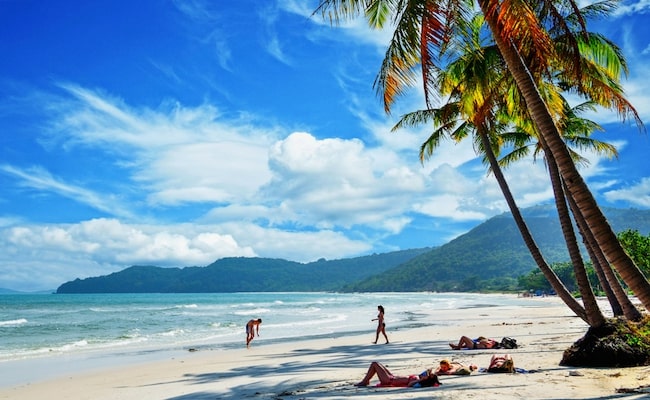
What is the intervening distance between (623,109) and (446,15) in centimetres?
375

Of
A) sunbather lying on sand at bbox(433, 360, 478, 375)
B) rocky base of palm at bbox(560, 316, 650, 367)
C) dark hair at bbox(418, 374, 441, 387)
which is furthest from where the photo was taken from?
sunbather lying on sand at bbox(433, 360, 478, 375)

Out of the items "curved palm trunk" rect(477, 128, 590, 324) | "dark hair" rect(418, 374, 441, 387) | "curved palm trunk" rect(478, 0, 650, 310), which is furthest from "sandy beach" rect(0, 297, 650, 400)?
"curved palm trunk" rect(478, 0, 650, 310)

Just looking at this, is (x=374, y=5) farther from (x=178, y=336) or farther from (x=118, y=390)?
(x=178, y=336)

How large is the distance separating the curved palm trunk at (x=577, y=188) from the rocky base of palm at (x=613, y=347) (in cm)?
334

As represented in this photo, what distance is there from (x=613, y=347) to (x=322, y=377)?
5.22 m

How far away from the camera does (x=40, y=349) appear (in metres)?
20.2

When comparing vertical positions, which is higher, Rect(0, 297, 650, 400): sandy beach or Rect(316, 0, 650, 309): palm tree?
Rect(316, 0, 650, 309): palm tree

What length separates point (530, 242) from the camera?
12461mm

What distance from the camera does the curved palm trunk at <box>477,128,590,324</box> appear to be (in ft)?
38.7

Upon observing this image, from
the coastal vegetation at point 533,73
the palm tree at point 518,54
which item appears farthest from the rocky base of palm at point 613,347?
the palm tree at point 518,54

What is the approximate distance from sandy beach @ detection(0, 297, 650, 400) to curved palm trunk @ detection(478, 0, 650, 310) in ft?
5.39

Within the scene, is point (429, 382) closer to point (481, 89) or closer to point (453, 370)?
point (453, 370)

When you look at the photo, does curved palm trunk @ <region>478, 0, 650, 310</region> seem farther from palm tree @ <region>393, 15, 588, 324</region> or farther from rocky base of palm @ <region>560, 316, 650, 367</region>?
rocky base of palm @ <region>560, 316, 650, 367</region>

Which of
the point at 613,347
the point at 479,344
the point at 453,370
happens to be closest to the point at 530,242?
the point at 479,344
